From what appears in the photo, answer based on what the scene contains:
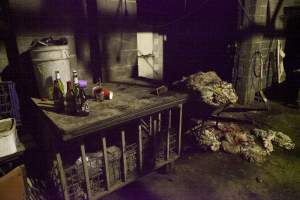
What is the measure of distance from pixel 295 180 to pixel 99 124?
3316mm

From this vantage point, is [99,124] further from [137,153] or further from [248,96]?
[248,96]

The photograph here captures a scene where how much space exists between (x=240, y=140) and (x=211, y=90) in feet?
4.91

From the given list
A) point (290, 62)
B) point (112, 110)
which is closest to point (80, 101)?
point (112, 110)

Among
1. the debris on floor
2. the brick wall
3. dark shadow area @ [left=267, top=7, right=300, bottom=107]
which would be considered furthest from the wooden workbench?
dark shadow area @ [left=267, top=7, right=300, bottom=107]

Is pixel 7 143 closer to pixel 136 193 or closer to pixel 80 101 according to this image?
pixel 80 101

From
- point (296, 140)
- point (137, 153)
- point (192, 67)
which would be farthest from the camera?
point (192, 67)

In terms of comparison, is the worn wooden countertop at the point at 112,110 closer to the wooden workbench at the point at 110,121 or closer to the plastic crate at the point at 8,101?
the wooden workbench at the point at 110,121

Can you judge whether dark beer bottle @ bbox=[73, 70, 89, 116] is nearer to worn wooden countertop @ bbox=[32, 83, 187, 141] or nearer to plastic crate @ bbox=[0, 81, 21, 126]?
worn wooden countertop @ bbox=[32, 83, 187, 141]

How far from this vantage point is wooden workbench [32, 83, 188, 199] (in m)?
2.33

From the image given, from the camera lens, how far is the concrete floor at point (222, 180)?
3.37 metres

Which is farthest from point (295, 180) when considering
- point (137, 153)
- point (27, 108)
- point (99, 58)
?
point (27, 108)

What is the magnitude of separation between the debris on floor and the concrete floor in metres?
1.18

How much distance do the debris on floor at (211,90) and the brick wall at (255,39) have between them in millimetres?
2960

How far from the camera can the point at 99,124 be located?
7.82 feet
